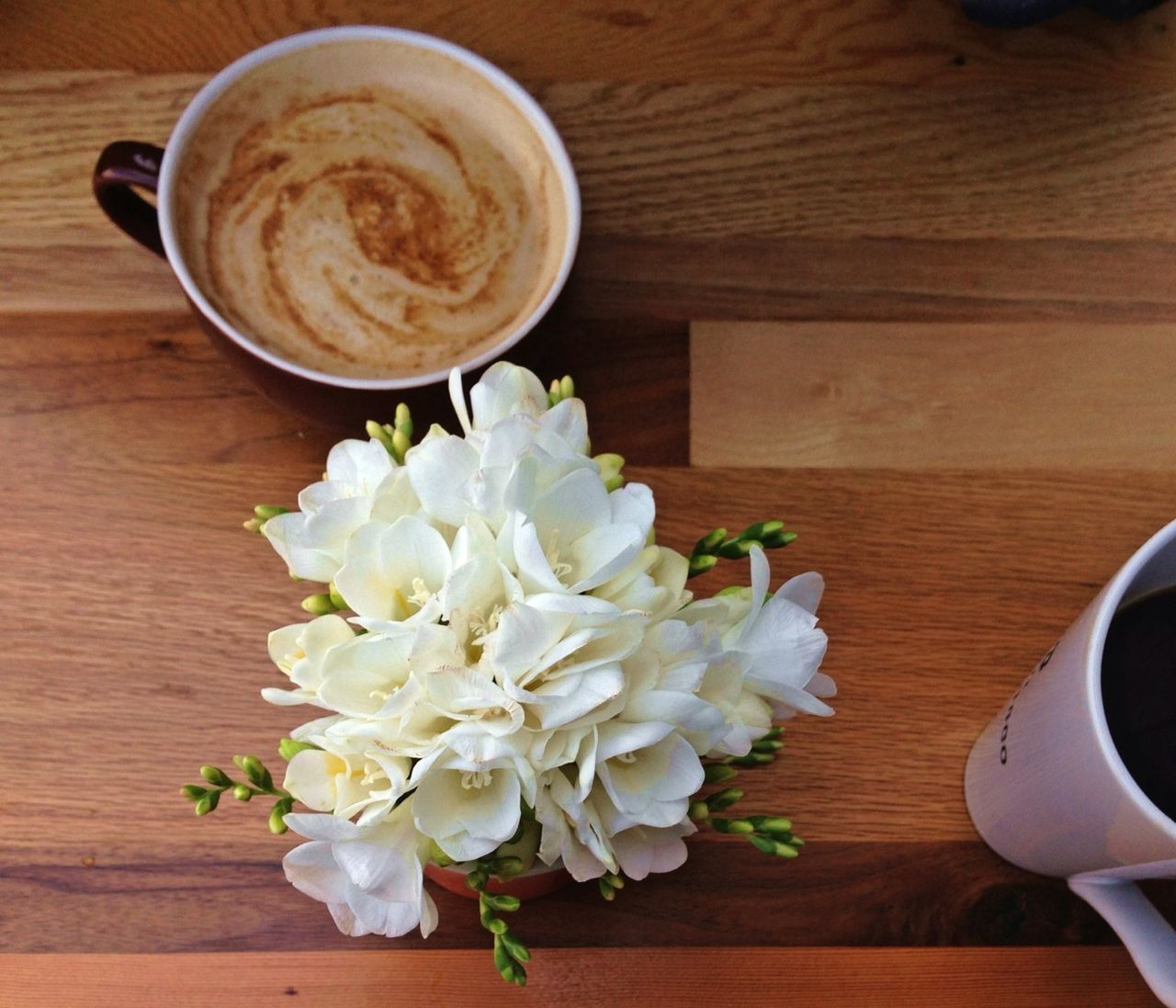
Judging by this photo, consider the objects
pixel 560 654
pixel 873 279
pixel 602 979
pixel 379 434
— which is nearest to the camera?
pixel 560 654

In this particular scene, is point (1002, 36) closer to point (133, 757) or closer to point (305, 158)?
point (305, 158)

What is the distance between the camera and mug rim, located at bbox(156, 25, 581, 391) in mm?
513

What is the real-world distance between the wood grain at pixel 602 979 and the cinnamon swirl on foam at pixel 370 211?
0.29m

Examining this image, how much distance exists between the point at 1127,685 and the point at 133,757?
1.47 ft

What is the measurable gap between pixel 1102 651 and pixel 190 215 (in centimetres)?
46

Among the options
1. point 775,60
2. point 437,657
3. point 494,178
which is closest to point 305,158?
point 494,178

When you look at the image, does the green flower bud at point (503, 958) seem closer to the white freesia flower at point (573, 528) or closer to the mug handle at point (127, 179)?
the white freesia flower at point (573, 528)

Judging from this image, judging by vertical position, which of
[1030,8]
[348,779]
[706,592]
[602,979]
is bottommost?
[602,979]

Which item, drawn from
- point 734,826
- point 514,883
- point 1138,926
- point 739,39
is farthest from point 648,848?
point 739,39

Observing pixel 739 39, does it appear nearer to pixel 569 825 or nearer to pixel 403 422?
pixel 403 422

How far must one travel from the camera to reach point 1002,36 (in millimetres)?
666

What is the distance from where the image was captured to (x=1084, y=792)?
446 mm

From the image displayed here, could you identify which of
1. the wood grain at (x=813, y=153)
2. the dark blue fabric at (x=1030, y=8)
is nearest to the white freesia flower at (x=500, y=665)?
the wood grain at (x=813, y=153)

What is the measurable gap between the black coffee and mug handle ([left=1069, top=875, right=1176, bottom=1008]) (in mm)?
56
